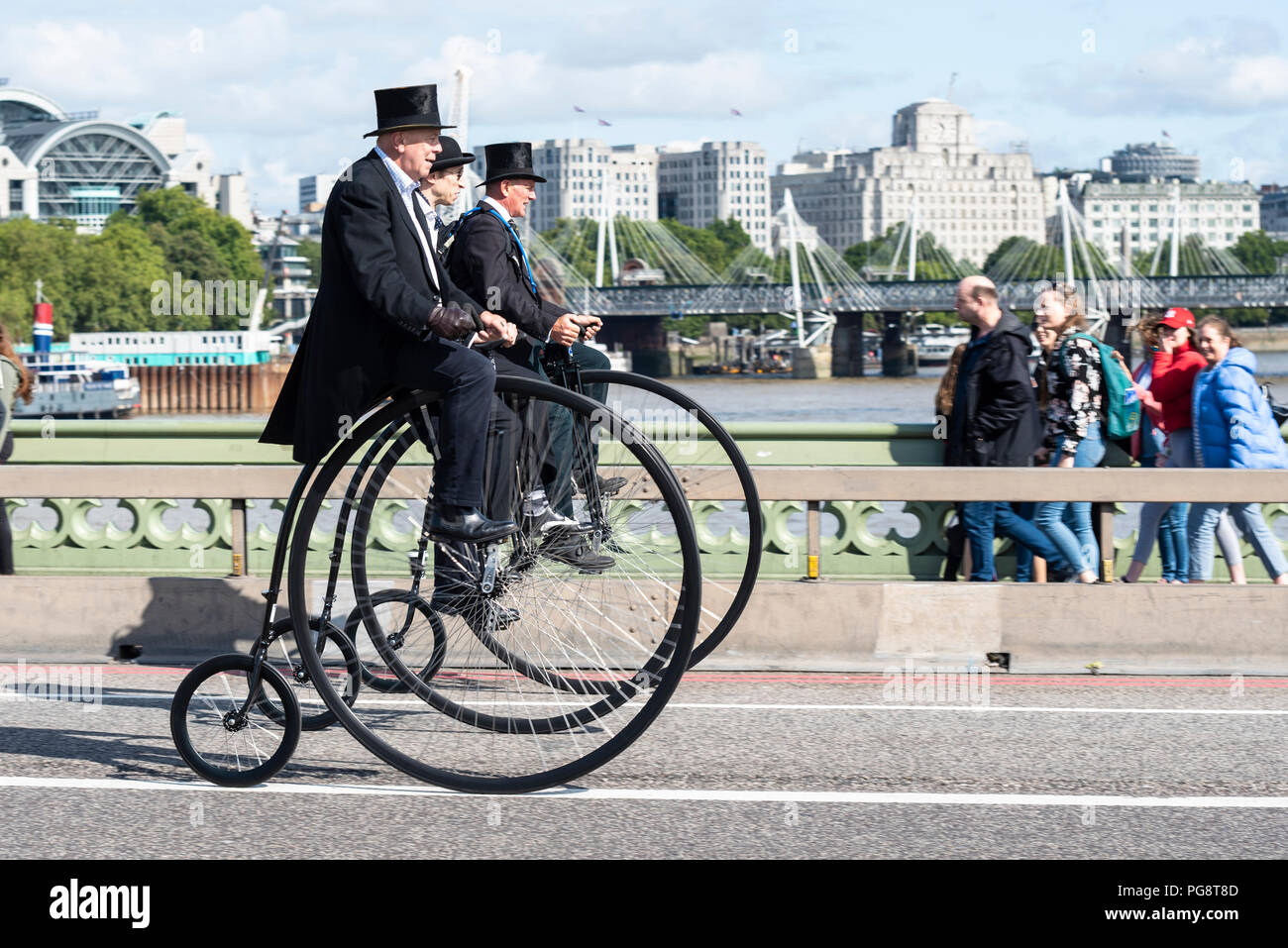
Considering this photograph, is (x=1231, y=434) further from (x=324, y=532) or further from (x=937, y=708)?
(x=324, y=532)

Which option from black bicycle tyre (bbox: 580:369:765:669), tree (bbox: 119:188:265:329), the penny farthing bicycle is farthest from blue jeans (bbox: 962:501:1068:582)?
tree (bbox: 119:188:265:329)

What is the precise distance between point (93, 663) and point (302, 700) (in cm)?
180

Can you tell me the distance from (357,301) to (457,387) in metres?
0.43

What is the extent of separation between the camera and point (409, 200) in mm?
6000

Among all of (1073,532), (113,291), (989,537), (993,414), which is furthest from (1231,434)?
(113,291)

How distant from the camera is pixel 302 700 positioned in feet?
25.1

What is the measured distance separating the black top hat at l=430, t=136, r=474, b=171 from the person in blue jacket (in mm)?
4711

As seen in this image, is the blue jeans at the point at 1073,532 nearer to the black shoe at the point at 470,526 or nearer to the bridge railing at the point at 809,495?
the bridge railing at the point at 809,495

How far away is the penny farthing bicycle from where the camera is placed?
19.0ft

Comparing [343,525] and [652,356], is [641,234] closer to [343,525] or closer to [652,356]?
[652,356]

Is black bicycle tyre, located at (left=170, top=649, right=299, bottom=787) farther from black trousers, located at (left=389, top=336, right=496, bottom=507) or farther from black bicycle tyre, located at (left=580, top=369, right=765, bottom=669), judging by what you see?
black bicycle tyre, located at (left=580, top=369, right=765, bottom=669)

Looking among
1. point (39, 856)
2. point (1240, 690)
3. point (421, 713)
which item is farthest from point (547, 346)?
point (1240, 690)

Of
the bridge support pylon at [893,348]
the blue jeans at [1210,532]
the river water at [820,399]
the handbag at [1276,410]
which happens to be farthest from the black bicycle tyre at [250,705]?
the bridge support pylon at [893,348]
